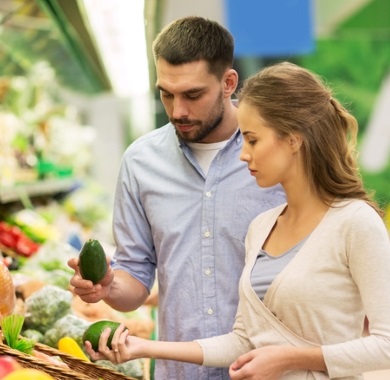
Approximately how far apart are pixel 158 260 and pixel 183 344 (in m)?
0.55

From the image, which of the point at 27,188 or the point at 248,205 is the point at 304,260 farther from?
the point at 27,188

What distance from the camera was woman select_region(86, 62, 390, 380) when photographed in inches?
77.4

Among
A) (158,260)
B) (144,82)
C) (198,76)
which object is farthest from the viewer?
(144,82)

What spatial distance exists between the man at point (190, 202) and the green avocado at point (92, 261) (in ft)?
0.55

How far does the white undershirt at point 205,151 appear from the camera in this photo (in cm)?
270

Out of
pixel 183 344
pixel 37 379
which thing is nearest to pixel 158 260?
pixel 183 344

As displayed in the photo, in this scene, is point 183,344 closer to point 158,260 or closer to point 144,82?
point 158,260

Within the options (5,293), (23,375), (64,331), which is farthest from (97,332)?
(64,331)

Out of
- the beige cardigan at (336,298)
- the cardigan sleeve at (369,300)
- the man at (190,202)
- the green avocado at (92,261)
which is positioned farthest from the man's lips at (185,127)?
the cardigan sleeve at (369,300)

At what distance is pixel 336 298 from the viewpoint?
2018 mm

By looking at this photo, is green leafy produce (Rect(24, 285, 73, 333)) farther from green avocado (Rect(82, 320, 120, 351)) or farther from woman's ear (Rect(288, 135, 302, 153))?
woman's ear (Rect(288, 135, 302, 153))

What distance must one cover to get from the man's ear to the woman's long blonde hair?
0.48m

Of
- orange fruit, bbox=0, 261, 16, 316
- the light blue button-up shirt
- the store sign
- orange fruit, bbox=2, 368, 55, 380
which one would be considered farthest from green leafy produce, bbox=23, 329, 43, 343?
the store sign

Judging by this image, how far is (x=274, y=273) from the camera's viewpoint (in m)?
2.09
